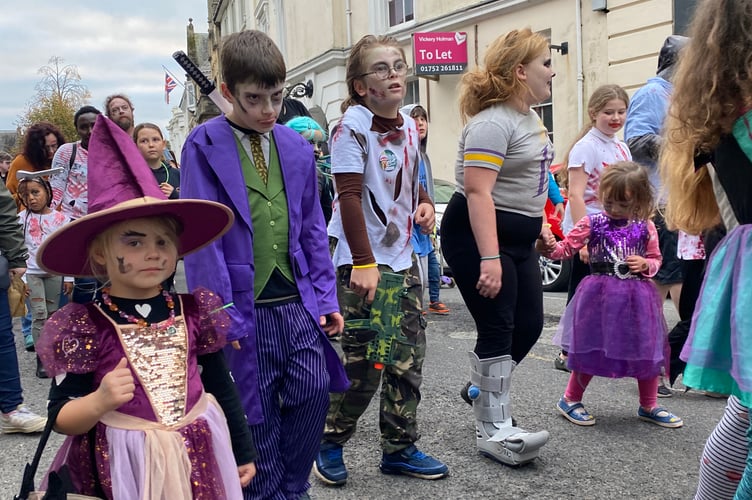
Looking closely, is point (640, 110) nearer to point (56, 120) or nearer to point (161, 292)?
point (161, 292)

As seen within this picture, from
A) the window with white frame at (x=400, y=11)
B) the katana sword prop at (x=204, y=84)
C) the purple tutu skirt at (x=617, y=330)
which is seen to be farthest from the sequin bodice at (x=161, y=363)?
the window with white frame at (x=400, y=11)

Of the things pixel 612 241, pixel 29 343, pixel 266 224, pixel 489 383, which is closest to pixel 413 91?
pixel 29 343

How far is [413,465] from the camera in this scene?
10.8 feet

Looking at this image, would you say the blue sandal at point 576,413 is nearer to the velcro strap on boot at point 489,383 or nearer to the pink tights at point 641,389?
the pink tights at point 641,389

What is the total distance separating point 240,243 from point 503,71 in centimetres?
151

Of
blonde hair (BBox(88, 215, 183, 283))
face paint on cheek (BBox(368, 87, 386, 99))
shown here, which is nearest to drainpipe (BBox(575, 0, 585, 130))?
face paint on cheek (BBox(368, 87, 386, 99))

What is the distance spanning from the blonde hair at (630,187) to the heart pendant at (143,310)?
2742 millimetres

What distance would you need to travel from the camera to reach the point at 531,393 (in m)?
4.57

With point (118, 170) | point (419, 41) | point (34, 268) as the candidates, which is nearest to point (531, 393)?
point (118, 170)

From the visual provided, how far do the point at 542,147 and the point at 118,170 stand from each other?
1953 mm

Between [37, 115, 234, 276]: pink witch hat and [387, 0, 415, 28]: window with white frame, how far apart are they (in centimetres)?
1684

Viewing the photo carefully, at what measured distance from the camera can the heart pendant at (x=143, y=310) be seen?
2072 mm

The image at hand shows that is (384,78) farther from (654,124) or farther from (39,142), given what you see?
(39,142)

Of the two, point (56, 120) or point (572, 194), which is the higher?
point (56, 120)
